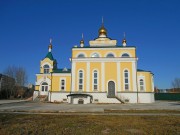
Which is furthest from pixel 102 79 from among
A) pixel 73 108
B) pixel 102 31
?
pixel 73 108

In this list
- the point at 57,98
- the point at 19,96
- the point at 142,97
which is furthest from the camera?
the point at 19,96

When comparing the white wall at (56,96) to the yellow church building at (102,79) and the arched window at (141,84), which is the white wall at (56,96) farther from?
the arched window at (141,84)

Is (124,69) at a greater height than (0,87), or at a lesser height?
greater

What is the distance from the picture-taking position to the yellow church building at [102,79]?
100.0 feet

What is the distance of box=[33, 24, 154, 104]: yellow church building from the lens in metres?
30.5

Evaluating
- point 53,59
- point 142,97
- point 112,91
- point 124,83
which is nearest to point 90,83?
point 112,91

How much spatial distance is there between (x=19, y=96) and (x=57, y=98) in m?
26.2

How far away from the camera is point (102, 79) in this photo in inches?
1239

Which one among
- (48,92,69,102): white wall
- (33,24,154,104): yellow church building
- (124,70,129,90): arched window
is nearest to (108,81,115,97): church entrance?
(33,24,154,104): yellow church building

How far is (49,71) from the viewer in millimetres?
37156

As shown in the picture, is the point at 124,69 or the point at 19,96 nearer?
the point at 124,69

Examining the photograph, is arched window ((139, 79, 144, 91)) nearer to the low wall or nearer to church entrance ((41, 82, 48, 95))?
church entrance ((41, 82, 48, 95))

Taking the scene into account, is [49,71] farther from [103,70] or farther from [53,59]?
[103,70]

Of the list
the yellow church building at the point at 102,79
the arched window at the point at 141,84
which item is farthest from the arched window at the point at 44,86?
the arched window at the point at 141,84
